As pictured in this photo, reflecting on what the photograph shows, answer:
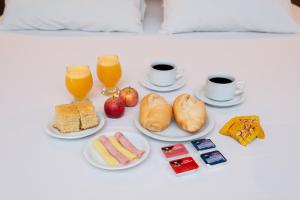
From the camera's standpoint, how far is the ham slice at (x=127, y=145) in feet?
2.88

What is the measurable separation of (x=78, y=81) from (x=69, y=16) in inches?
32.8

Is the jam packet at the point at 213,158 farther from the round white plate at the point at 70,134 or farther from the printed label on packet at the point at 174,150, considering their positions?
the round white plate at the point at 70,134

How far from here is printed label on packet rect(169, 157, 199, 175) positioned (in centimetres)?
83

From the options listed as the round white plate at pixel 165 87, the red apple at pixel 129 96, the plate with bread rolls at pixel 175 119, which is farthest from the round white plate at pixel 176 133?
the round white plate at pixel 165 87

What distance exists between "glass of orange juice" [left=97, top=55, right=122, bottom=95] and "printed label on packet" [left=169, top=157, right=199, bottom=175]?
1.44ft

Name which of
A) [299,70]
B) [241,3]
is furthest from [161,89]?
[241,3]

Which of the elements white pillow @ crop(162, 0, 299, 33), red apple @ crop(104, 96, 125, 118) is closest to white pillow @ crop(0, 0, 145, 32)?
white pillow @ crop(162, 0, 299, 33)

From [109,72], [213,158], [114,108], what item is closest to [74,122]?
[114,108]

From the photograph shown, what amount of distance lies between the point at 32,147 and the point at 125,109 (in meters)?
0.32

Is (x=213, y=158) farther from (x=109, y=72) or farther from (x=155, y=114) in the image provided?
(x=109, y=72)

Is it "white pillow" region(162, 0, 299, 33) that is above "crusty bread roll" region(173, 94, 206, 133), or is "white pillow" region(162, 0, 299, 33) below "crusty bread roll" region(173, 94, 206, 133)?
above

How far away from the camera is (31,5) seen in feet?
5.95

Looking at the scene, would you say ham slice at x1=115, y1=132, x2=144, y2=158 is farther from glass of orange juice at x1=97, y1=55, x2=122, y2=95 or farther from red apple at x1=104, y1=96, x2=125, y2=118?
glass of orange juice at x1=97, y1=55, x2=122, y2=95

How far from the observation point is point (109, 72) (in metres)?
1.17
